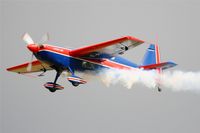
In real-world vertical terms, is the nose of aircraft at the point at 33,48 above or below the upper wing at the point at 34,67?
above

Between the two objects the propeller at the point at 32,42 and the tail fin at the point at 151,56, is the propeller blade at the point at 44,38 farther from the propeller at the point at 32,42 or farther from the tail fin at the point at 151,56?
the tail fin at the point at 151,56

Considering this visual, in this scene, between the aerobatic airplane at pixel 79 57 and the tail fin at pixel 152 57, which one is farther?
the tail fin at pixel 152 57

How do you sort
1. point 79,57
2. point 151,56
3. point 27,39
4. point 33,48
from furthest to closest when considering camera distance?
point 151,56 → point 79,57 → point 27,39 → point 33,48

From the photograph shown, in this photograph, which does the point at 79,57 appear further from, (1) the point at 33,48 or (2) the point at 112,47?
(1) the point at 33,48

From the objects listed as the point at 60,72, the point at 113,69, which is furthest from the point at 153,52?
the point at 60,72

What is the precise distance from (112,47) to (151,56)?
7.22m

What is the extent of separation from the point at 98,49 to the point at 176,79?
6.97m

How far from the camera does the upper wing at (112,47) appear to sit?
117 ft

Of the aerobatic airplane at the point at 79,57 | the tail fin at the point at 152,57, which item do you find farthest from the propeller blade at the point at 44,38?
the tail fin at the point at 152,57

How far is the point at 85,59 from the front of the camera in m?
37.8

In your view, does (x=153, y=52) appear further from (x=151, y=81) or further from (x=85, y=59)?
(x=85, y=59)

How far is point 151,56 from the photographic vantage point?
43.6 meters

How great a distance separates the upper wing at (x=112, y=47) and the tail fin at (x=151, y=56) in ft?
19.4

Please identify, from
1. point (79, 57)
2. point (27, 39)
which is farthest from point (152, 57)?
point (27, 39)
